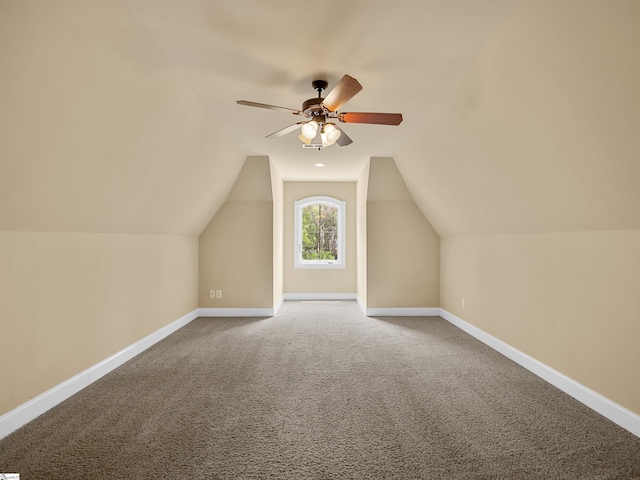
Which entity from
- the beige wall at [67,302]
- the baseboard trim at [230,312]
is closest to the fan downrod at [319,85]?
the beige wall at [67,302]

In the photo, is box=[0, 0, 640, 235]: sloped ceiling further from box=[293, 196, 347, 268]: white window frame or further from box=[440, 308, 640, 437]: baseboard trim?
box=[293, 196, 347, 268]: white window frame

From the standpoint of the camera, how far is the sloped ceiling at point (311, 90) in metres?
1.78

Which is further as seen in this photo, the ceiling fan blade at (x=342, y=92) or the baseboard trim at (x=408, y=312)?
the baseboard trim at (x=408, y=312)

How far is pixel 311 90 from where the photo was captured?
Answer: 9.78 ft

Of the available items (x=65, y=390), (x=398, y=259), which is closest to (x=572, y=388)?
(x=398, y=259)

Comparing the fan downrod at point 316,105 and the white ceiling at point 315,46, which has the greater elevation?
the white ceiling at point 315,46

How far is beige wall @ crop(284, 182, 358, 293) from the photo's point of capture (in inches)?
283

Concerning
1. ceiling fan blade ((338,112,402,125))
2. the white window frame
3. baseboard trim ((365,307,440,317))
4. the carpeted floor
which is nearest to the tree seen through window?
the white window frame

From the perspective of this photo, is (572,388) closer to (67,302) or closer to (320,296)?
(67,302)

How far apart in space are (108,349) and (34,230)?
1350 millimetres

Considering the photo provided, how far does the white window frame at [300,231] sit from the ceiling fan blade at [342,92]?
4.69 metres

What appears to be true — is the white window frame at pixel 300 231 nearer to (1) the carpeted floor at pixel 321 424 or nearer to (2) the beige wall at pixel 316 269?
(2) the beige wall at pixel 316 269

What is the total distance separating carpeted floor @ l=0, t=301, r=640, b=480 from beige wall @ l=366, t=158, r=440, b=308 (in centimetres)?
189

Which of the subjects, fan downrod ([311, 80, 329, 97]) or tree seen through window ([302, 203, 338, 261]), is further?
tree seen through window ([302, 203, 338, 261])
